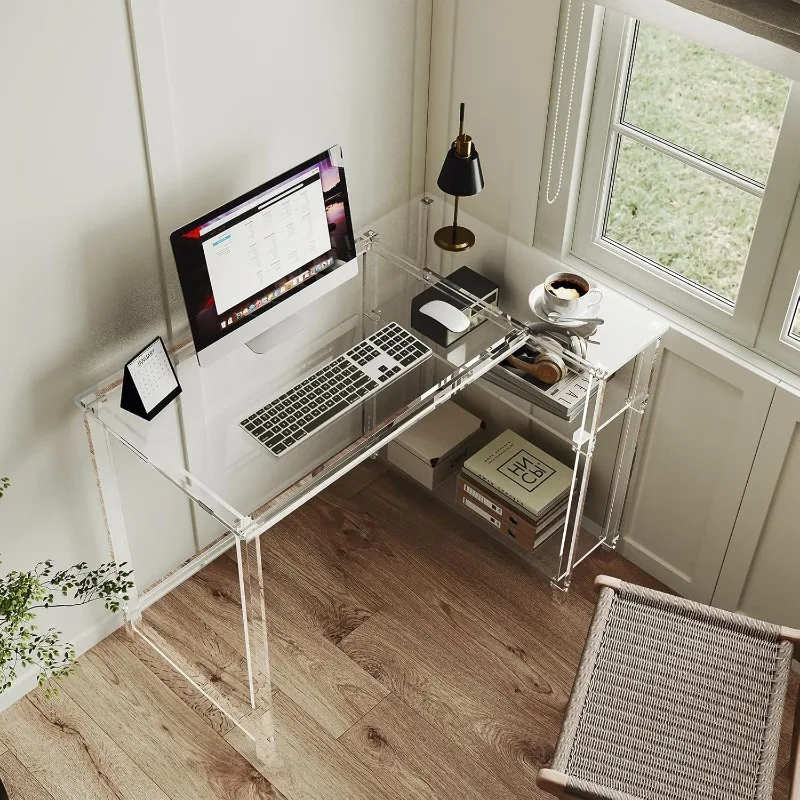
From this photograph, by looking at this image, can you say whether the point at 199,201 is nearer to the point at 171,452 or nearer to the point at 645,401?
the point at 171,452

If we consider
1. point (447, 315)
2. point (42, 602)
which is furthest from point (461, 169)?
point (42, 602)

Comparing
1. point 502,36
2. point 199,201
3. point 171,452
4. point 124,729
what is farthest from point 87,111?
point 124,729

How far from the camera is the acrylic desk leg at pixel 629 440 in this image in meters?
2.80

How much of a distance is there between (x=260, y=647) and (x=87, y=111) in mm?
1254

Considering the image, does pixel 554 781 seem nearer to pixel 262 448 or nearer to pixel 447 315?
pixel 262 448

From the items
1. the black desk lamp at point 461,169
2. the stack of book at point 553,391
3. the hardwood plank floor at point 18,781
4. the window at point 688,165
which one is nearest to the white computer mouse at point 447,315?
the stack of book at point 553,391

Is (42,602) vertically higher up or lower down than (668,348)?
lower down

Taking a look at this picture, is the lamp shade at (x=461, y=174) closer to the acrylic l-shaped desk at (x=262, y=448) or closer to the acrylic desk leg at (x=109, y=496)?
the acrylic l-shaped desk at (x=262, y=448)

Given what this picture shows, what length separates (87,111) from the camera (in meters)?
2.18

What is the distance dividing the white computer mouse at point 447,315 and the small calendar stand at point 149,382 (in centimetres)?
66

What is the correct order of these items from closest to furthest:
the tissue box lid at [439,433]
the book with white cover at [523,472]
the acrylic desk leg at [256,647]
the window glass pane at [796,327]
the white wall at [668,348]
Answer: the acrylic desk leg at [256,647] → the window glass pane at [796,327] → the white wall at [668,348] → the book with white cover at [523,472] → the tissue box lid at [439,433]

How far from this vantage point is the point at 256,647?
2.55 meters

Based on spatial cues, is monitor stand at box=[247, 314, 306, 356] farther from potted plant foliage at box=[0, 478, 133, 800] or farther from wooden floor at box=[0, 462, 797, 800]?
wooden floor at box=[0, 462, 797, 800]

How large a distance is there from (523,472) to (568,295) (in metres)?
0.60
